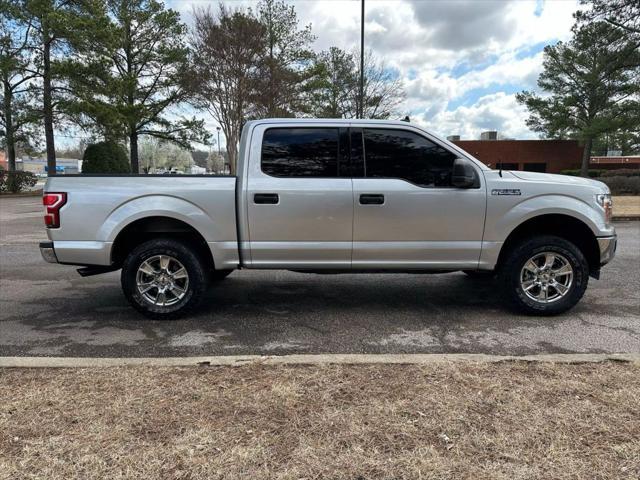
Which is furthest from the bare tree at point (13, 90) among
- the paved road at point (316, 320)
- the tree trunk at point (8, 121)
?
the paved road at point (316, 320)

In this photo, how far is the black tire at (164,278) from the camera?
456 centimetres

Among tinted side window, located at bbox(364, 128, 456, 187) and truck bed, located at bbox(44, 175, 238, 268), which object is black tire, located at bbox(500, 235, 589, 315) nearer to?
tinted side window, located at bbox(364, 128, 456, 187)

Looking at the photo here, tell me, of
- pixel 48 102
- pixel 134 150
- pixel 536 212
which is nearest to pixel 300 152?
pixel 536 212

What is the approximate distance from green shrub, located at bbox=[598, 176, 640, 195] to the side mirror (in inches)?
936

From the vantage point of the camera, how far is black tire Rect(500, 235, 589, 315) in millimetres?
4605

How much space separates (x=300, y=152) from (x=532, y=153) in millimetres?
37533

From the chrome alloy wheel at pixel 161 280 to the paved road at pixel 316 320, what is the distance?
0.26m

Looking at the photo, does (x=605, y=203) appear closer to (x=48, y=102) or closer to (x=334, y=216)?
(x=334, y=216)

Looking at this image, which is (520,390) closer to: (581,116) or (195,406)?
(195,406)

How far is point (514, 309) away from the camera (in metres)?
4.82

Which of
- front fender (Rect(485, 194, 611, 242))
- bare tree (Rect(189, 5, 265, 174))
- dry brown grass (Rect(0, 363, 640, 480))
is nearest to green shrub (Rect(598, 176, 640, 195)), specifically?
bare tree (Rect(189, 5, 265, 174))

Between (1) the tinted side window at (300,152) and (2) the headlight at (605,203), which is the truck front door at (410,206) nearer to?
(1) the tinted side window at (300,152)

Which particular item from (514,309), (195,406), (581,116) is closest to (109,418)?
(195,406)

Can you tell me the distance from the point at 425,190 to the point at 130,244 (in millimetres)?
3092
